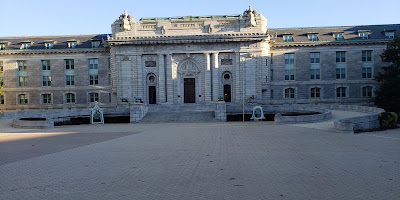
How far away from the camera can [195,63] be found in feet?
164

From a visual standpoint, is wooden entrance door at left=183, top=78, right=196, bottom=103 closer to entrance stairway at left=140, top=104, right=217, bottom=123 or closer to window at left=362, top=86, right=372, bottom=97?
entrance stairway at left=140, top=104, right=217, bottom=123

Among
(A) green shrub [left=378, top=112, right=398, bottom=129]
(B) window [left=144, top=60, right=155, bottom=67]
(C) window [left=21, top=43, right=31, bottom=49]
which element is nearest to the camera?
(A) green shrub [left=378, top=112, right=398, bottom=129]

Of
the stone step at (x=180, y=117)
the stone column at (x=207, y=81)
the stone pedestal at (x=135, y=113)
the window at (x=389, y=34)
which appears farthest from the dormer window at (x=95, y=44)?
the window at (x=389, y=34)

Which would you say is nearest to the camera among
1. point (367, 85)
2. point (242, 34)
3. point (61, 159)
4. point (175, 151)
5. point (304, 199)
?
point (304, 199)

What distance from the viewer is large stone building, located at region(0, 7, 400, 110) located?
48.7 meters

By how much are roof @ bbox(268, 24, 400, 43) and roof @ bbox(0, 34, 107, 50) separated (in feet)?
110

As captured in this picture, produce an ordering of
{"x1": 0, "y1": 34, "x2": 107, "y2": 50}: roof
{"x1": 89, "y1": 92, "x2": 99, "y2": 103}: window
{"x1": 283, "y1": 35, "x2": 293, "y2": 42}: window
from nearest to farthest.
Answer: {"x1": 283, "y1": 35, "x2": 293, "y2": 42}: window → {"x1": 89, "y1": 92, "x2": 99, "y2": 103}: window → {"x1": 0, "y1": 34, "x2": 107, "y2": 50}: roof

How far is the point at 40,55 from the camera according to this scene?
54812 millimetres

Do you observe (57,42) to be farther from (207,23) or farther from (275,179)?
(275,179)

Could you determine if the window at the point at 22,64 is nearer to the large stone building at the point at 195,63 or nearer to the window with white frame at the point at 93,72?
the large stone building at the point at 195,63

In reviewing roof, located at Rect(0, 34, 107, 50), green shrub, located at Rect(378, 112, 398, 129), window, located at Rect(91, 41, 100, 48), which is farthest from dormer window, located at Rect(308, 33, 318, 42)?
window, located at Rect(91, 41, 100, 48)

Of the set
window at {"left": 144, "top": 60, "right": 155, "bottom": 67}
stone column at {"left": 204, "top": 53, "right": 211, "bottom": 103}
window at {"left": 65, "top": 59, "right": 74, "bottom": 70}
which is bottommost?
stone column at {"left": 204, "top": 53, "right": 211, "bottom": 103}

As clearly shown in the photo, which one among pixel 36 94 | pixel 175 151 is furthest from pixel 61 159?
pixel 36 94

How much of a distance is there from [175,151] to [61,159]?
4.53 meters
